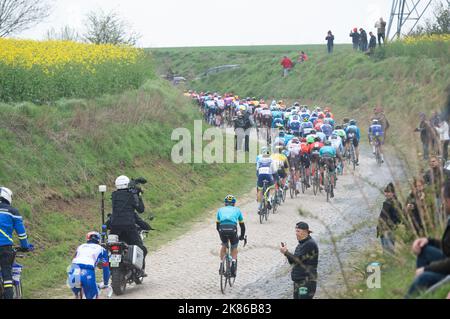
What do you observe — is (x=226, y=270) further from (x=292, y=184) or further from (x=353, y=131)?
(x=353, y=131)

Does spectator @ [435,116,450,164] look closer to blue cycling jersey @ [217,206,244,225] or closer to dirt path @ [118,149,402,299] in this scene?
dirt path @ [118,149,402,299]

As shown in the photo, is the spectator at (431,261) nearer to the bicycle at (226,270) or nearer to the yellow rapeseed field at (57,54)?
the bicycle at (226,270)

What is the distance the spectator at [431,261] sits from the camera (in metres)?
9.69

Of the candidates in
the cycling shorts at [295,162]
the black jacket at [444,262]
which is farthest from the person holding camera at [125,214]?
the cycling shorts at [295,162]

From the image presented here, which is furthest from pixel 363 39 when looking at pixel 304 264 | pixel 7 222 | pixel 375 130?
pixel 304 264

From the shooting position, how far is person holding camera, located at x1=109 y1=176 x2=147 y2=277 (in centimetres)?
1728

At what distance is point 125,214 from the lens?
56.7ft

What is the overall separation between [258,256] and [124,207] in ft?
14.3

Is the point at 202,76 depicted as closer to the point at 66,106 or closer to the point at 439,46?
the point at 66,106

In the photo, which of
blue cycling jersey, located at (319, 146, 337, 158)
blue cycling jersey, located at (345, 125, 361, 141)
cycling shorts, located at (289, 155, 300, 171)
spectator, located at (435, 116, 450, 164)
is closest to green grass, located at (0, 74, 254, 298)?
cycling shorts, located at (289, 155, 300, 171)

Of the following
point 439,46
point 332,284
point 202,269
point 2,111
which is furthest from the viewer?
point 2,111

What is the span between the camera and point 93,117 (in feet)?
98.3
